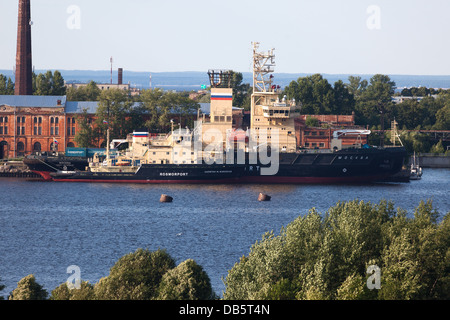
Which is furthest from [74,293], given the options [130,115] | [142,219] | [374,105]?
[374,105]

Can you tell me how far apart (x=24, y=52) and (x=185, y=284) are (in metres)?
82.4

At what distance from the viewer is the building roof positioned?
338 ft

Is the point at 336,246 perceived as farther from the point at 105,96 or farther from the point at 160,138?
the point at 105,96

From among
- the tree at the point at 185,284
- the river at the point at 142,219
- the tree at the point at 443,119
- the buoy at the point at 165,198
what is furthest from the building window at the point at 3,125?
the tree at the point at 185,284

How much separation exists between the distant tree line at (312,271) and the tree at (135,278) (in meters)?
0.04

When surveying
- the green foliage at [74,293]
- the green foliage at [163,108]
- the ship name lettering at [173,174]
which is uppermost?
the green foliage at [163,108]

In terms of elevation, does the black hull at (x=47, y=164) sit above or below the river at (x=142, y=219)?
above

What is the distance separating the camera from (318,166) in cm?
8281

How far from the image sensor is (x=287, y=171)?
8269 centimetres

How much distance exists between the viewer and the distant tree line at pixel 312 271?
30.2 meters

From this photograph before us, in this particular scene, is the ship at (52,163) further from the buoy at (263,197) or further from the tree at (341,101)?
the tree at (341,101)

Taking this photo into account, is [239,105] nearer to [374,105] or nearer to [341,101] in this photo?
[341,101]

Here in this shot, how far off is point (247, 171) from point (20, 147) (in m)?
33.6
